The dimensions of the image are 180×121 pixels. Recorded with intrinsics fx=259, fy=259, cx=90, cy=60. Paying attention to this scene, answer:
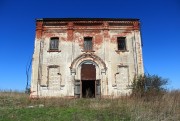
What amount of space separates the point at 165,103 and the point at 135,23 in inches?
422

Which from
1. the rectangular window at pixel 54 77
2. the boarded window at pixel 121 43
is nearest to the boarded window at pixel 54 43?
the rectangular window at pixel 54 77

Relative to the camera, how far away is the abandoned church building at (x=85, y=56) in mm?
22688

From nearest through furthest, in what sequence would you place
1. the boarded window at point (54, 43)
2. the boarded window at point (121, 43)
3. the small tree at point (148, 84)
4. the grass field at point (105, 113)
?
the grass field at point (105, 113)
the small tree at point (148, 84)
the boarded window at point (54, 43)
the boarded window at point (121, 43)

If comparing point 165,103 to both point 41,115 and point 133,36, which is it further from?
point 133,36

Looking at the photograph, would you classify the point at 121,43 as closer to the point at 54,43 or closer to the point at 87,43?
the point at 87,43

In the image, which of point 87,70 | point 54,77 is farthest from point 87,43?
point 54,77

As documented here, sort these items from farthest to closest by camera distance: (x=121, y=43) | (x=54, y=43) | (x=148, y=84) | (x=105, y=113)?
(x=121, y=43) < (x=54, y=43) < (x=148, y=84) < (x=105, y=113)

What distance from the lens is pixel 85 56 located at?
23.4 m

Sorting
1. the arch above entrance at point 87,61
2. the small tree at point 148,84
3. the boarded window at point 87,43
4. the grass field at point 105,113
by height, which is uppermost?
the boarded window at point 87,43

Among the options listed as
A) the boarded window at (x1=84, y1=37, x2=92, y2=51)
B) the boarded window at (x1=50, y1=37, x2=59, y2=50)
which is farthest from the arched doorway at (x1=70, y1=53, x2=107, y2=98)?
the boarded window at (x1=50, y1=37, x2=59, y2=50)

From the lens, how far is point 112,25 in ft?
79.8

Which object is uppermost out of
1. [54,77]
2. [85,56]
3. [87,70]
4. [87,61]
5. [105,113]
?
[85,56]

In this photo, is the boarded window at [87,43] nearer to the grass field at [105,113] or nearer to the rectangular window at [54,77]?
the rectangular window at [54,77]

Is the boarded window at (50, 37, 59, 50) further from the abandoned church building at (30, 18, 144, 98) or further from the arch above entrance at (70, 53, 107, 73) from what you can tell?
the arch above entrance at (70, 53, 107, 73)
